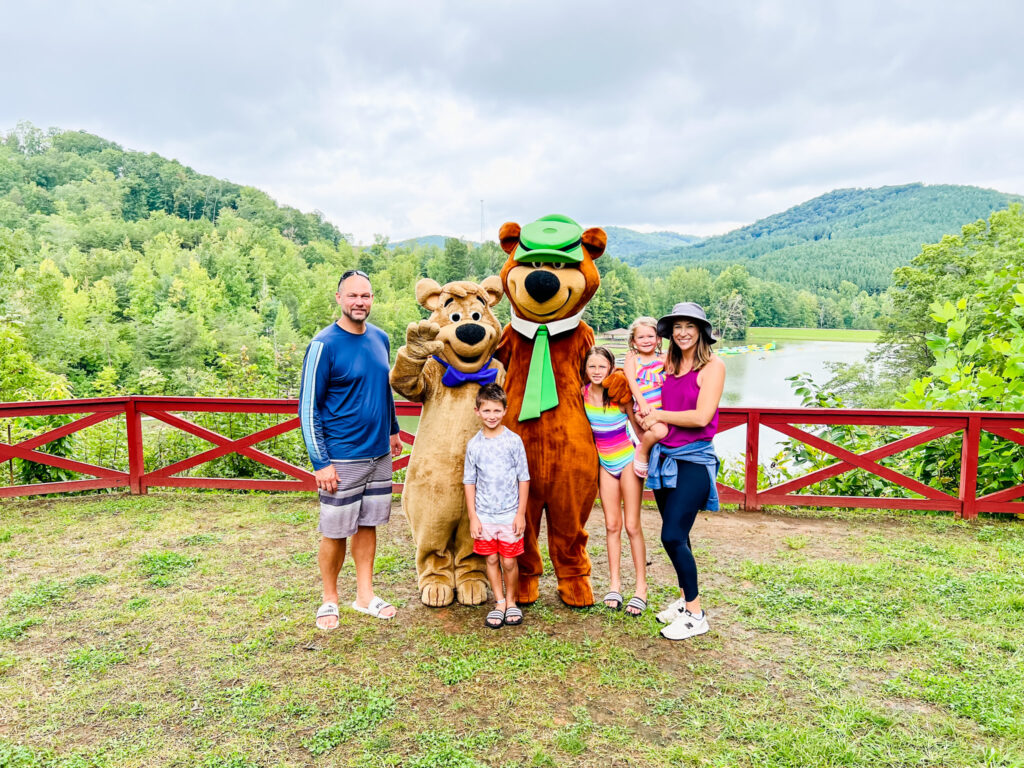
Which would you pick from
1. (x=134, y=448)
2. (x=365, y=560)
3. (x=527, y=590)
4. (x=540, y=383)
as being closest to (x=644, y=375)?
(x=540, y=383)

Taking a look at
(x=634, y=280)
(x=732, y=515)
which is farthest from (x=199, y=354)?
(x=732, y=515)

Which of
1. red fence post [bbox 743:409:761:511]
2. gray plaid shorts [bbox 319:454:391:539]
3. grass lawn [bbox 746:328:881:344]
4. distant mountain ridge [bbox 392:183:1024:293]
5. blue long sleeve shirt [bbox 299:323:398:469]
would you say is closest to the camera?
blue long sleeve shirt [bbox 299:323:398:469]

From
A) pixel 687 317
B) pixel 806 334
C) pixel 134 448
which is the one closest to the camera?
pixel 687 317

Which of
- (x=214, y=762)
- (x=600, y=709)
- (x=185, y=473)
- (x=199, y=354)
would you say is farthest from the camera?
(x=199, y=354)

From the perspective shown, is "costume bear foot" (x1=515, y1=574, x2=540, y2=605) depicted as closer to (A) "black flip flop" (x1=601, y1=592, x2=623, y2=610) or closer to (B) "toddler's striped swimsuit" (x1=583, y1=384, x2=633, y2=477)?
(A) "black flip flop" (x1=601, y1=592, x2=623, y2=610)

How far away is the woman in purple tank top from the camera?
3293 mm

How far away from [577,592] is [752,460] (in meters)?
2.82

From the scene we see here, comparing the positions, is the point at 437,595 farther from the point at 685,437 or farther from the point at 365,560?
the point at 685,437

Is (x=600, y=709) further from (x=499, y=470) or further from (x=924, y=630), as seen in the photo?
(x=924, y=630)

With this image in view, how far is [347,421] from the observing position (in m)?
3.34

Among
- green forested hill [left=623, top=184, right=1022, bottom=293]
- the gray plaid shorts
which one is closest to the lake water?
the gray plaid shorts

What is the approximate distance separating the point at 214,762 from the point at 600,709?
62.1 inches

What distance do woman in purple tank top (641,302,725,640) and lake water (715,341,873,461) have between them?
14.3 m

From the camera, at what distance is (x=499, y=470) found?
3.43 metres
